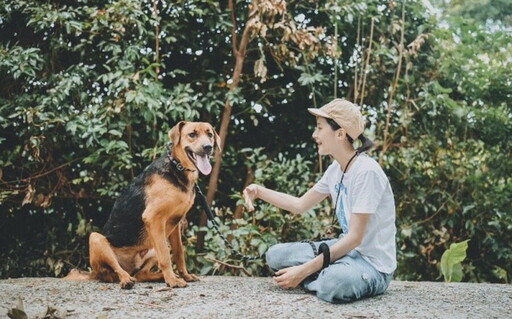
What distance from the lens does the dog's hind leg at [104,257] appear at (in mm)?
3848

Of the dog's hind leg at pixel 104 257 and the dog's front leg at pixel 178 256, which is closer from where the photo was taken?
the dog's hind leg at pixel 104 257

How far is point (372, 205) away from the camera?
10.9 ft

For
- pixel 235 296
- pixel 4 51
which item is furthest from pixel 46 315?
pixel 4 51

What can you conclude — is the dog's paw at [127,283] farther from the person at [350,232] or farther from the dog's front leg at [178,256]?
the person at [350,232]

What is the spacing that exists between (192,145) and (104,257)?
3.54ft

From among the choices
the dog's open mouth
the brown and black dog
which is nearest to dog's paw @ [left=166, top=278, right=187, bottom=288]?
the brown and black dog

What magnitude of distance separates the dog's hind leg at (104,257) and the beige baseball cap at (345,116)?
1864mm

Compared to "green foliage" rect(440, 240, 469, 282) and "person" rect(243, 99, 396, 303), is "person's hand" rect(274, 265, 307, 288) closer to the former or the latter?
Result: "person" rect(243, 99, 396, 303)

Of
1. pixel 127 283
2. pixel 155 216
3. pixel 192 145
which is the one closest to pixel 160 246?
pixel 155 216

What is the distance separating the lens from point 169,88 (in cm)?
634

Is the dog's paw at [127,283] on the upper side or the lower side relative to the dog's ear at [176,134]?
lower

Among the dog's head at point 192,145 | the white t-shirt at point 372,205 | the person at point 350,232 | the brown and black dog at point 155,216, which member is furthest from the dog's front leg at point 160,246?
the white t-shirt at point 372,205

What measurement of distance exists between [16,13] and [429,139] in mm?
5175

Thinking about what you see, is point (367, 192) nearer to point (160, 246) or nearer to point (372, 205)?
point (372, 205)
